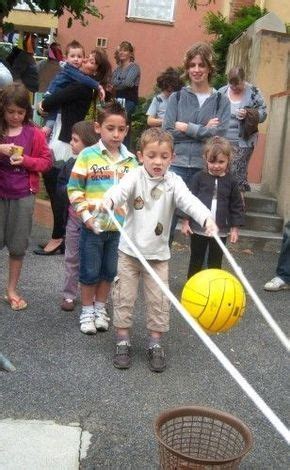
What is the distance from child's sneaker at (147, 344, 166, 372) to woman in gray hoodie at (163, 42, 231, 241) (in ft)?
6.42

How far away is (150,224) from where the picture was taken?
4.49 m

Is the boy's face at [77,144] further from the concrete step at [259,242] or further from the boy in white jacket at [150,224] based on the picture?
the concrete step at [259,242]

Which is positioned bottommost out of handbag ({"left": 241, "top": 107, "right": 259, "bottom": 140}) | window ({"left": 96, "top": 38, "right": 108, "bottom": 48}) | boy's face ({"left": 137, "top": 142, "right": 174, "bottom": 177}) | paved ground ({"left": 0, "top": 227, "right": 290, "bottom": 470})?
paved ground ({"left": 0, "top": 227, "right": 290, "bottom": 470})

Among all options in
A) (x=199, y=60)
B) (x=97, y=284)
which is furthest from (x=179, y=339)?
(x=199, y=60)

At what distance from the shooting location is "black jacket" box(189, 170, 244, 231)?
5688 mm

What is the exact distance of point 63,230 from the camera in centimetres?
716

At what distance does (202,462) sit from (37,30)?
19.9 m

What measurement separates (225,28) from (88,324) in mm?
10683

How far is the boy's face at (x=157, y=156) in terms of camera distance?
14.3 ft

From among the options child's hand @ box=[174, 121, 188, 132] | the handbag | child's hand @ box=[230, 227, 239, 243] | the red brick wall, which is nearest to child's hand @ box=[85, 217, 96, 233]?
child's hand @ box=[230, 227, 239, 243]

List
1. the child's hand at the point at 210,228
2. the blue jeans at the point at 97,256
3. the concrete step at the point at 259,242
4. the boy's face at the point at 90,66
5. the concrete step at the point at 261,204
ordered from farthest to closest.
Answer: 1. the concrete step at the point at 261,204
2. the concrete step at the point at 259,242
3. the boy's face at the point at 90,66
4. the blue jeans at the point at 97,256
5. the child's hand at the point at 210,228

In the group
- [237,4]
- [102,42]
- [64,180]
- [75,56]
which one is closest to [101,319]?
[64,180]

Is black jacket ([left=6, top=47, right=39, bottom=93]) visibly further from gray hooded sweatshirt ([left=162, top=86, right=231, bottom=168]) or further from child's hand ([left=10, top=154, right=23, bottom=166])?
child's hand ([left=10, top=154, right=23, bottom=166])

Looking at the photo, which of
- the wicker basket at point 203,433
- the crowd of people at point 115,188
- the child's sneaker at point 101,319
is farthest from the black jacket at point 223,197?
the wicker basket at point 203,433
